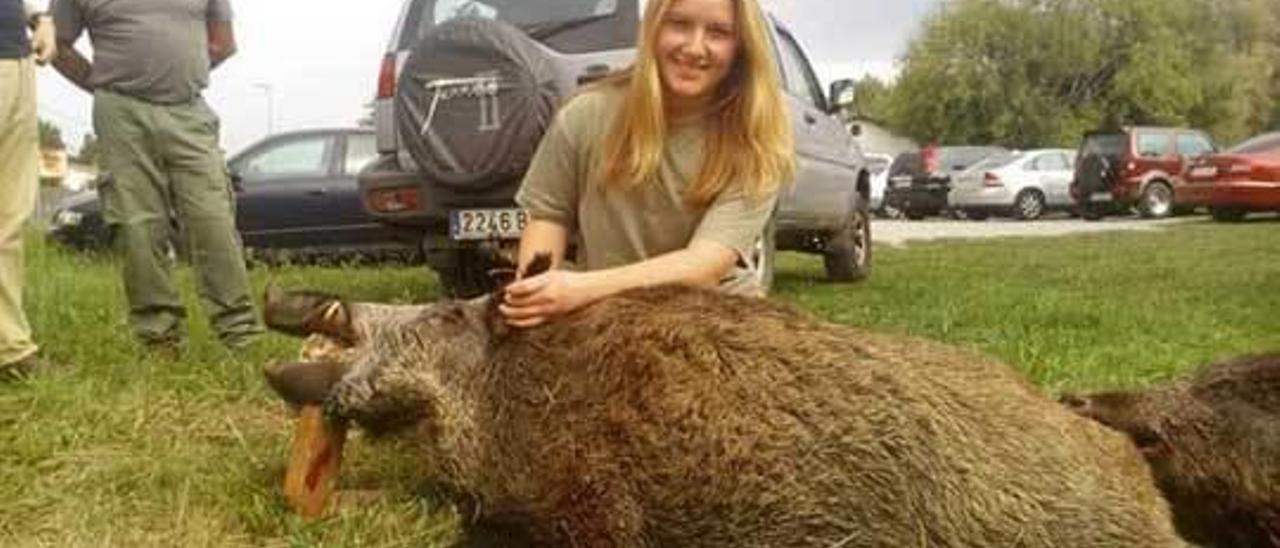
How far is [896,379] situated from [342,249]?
11.6 metres

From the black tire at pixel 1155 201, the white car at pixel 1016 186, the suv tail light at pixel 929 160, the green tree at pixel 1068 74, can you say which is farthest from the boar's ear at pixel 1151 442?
the green tree at pixel 1068 74

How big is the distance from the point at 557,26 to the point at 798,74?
2582mm

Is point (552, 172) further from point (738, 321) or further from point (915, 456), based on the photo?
point (915, 456)

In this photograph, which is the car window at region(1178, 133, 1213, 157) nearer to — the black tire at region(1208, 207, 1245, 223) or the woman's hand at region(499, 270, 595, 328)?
the black tire at region(1208, 207, 1245, 223)

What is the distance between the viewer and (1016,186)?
31.6 meters

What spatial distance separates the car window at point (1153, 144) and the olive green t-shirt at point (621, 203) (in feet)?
91.2

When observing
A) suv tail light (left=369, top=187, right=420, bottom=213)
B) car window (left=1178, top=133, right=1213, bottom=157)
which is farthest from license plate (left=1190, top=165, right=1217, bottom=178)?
suv tail light (left=369, top=187, right=420, bottom=213)

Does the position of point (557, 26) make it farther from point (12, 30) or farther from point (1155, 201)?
point (1155, 201)

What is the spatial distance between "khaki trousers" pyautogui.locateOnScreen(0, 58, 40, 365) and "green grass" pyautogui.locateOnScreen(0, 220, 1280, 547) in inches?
8.0

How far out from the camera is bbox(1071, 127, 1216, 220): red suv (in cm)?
2942

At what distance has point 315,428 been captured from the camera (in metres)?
3.31

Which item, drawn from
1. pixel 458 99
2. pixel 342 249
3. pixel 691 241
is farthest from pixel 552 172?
pixel 342 249

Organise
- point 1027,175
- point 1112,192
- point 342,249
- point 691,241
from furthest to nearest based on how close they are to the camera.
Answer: point 1027,175, point 1112,192, point 342,249, point 691,241

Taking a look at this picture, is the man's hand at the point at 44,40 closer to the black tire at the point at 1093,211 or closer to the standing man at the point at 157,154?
the standing man at the point at 157,154
